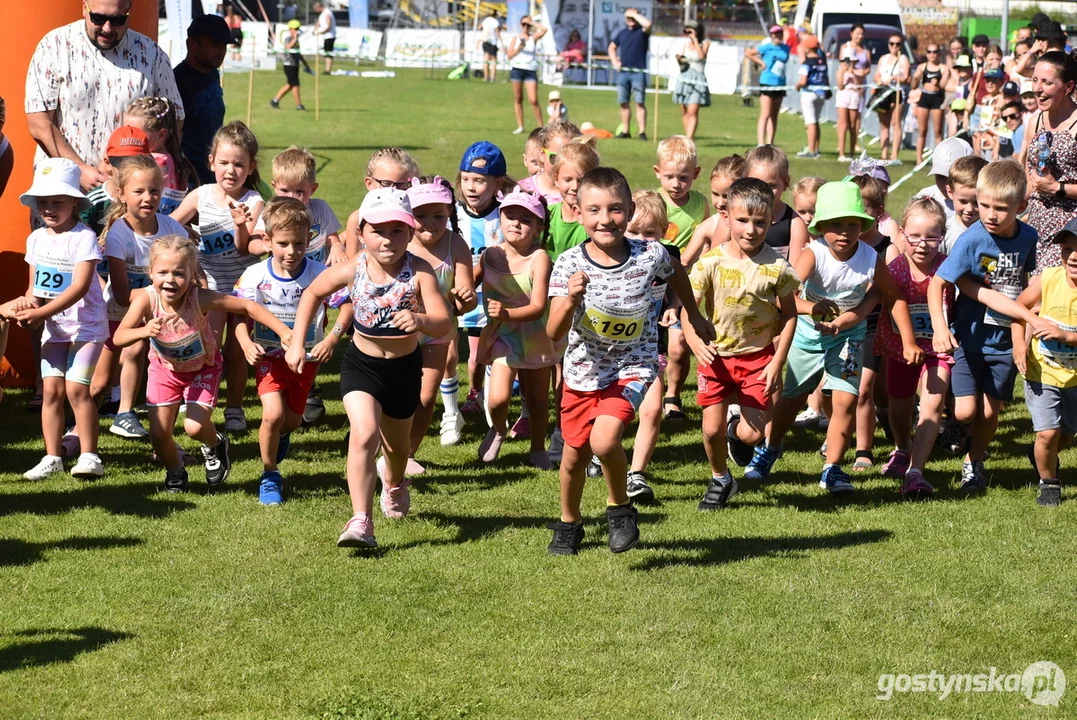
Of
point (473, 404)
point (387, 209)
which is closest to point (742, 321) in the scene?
point (387, 209)

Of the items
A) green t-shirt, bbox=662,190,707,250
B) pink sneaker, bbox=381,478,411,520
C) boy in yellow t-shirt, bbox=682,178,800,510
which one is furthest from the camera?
green t-shirt, bbox=662,190,707,250

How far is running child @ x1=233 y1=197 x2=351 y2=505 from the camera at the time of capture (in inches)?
285

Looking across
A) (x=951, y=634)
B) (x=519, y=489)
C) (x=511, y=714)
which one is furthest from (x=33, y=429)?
(x=951, y=634)

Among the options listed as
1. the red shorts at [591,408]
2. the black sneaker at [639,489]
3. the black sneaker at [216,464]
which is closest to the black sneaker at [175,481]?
the black sneaker at [216,464]

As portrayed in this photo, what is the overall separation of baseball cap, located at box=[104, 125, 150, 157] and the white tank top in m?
3.95

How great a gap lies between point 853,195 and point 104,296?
4207 mm

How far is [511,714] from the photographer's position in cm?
484

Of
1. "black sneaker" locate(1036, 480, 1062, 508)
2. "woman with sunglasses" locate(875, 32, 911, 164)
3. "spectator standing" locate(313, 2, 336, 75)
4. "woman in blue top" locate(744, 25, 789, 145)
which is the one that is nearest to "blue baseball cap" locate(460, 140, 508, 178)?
"black sneaker" locate(1036, 480, 1062, 508)

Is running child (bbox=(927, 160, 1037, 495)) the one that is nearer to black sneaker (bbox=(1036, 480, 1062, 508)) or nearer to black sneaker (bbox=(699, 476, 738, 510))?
A: black sneaker (bbox=(1036, 480, 1062, 508))

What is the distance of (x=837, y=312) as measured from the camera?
7.49 metres

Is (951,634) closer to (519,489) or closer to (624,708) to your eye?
(624,708)

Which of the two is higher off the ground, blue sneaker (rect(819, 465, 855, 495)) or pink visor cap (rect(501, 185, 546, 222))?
pink visor cap (rect(501, 185, 546, 222))

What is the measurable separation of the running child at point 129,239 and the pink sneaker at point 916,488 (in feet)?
14.1

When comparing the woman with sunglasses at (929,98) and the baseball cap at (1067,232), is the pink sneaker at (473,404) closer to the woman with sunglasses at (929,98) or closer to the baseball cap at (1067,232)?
the baseball cap at (1067,232)
